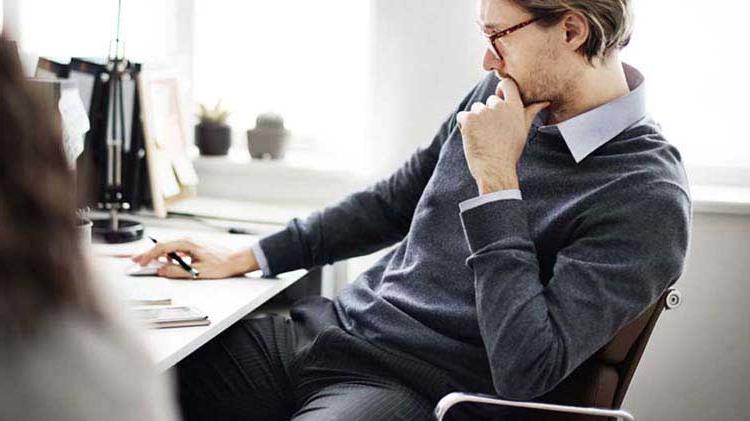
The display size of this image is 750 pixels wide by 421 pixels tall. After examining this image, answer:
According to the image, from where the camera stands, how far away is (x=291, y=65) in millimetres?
2727

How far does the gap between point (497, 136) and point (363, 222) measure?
1.47 feet

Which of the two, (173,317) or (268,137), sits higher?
(268,137)

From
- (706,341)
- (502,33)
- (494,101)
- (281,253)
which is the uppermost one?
(502,33)

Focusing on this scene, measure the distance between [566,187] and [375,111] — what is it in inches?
36.2

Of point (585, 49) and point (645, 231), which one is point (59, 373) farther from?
point (585, 49)

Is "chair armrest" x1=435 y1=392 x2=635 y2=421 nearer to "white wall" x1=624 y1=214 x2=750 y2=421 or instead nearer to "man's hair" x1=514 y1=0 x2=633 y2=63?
"man's hair" x1=514 y1=0 x2=633 y2=63

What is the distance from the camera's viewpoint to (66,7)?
2633 millimetres

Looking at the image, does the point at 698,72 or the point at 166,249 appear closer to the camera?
the point at 166,249

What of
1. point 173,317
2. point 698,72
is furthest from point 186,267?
point 698,72

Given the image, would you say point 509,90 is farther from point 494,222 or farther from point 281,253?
point 281,253

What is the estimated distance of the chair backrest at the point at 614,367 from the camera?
1.51 m

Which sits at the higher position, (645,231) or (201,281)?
(645,231)

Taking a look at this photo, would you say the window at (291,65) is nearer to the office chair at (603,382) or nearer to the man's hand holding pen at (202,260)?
the man's hand holding pen at (202,260)

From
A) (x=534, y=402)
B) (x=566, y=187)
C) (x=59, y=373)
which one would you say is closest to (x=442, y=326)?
(x=534, y=402)
